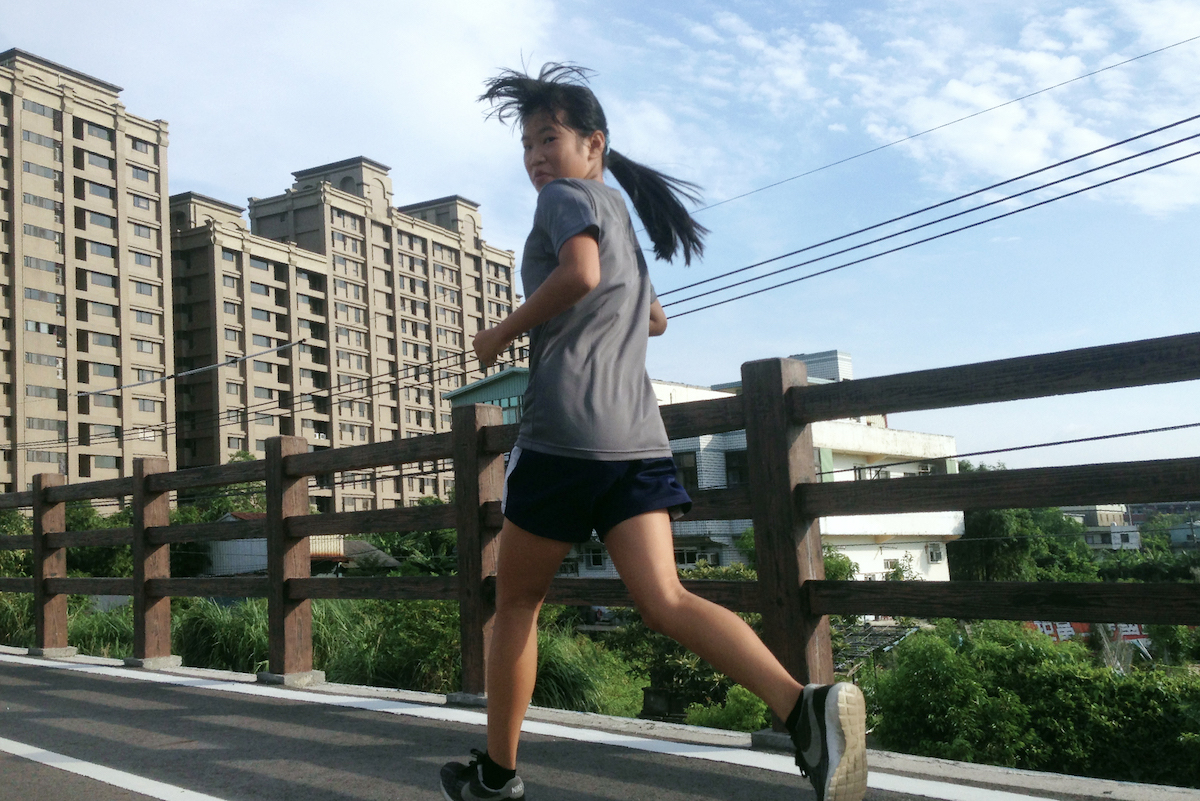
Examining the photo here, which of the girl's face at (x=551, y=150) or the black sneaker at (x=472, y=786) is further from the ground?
the girl's face at (x=551, y=150)

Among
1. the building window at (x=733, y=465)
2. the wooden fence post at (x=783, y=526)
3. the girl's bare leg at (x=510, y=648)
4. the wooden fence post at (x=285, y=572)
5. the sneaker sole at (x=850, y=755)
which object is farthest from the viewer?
the building window at (x=733, y=465)

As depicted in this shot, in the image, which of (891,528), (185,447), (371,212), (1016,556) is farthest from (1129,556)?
(371,212)

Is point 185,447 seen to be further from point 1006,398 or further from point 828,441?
point 1006,398

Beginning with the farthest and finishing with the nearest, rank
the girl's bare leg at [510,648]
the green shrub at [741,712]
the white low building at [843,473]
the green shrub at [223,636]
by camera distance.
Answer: the white low building at [843,473]
the green shrub at [223,636]
the green shrub at [741,712]
the girl's bare leg at [510,648]

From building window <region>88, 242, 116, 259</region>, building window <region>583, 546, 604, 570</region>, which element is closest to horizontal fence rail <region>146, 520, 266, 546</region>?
building window <region>583, 546, 604, 570</region>

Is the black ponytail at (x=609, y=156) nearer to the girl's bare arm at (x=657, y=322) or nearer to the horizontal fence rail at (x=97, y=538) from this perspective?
the girl's bare arm at (x=657, y=322)

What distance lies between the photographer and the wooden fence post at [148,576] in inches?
269

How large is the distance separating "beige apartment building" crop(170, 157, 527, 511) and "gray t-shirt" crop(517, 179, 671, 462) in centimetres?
7937

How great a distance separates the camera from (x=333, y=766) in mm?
3342

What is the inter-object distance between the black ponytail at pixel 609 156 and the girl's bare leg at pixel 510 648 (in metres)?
0.89

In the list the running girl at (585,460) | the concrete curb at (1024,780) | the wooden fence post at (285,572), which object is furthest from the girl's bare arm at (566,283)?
the wooden fence post at (285,572)

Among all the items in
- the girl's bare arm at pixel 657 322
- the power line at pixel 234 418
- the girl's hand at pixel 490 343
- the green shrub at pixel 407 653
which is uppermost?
the power line at pixel 234 418

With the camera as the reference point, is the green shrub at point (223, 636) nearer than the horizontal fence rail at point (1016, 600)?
No

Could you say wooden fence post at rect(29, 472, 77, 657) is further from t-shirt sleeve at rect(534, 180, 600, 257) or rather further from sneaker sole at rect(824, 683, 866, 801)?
sneaker sole at rect(824, 683, 866, 801)
